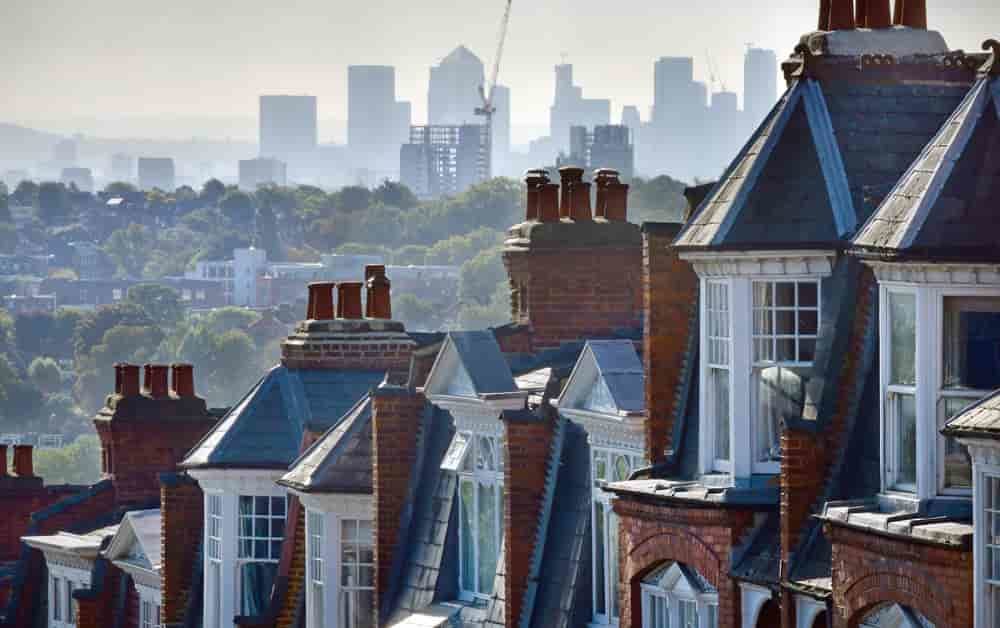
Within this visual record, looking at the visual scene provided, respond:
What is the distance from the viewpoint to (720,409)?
100ft

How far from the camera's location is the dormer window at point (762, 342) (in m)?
29.8

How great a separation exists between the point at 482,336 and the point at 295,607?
6.10m

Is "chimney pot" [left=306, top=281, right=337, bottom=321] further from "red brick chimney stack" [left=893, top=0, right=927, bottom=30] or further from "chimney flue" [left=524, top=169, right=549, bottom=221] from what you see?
"red brick chimney stack" [left=893, top=0, right=927, bottom=30]

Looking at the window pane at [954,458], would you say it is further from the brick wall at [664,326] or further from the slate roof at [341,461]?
the slate roof at [341,461]

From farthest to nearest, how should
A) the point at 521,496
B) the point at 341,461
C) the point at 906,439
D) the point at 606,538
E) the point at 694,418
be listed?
1. the point at 341,461
2. the point at 521,496
3. the point at 606,538
4. the point at 694,418
5. the point at 906,439

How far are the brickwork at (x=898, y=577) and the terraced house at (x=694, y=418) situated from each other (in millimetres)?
23

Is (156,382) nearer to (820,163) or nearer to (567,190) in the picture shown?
(567,190)

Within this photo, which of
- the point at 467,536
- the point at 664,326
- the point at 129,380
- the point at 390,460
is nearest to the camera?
the point at 664,326

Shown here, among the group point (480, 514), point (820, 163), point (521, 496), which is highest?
point (820, 163)

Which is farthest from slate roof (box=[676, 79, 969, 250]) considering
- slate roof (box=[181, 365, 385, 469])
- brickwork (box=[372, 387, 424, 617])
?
slate roof (box=[181, 365, 385, 469])

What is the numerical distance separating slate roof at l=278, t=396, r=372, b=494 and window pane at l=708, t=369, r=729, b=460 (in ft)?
30.6

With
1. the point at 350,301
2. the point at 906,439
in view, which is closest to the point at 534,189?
the point at 350,301

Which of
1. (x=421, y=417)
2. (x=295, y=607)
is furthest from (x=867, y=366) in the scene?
(x=295, y=607)

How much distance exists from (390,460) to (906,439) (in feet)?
37.8
